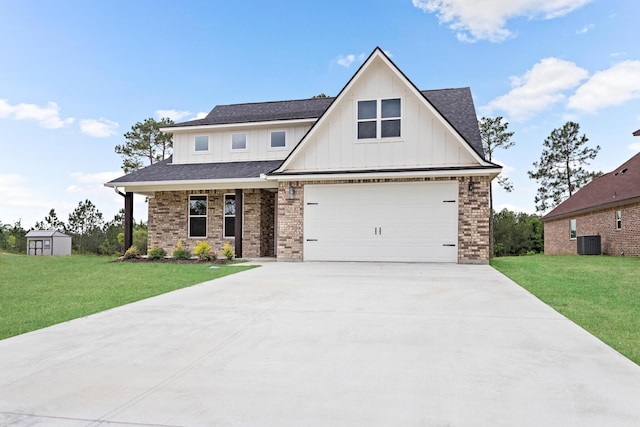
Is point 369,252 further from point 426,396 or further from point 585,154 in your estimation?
point 585,154

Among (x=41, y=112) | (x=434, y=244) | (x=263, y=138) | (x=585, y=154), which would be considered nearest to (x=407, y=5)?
(x=263, y=138)

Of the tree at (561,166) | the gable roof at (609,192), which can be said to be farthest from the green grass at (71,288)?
the tree at (561,166)

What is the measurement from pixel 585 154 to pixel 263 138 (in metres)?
32.0

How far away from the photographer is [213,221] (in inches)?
669

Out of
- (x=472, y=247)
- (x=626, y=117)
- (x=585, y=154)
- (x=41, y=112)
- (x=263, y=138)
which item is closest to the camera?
(x=472, y=247)

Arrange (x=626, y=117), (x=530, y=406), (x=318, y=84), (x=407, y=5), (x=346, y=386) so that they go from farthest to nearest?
(x=318, y=84)
(x=626, y=117)
(x=407, y=5)
(x=346, y=386)
(x=530, y=406)

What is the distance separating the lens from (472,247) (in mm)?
12812

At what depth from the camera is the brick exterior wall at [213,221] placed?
53.9 ft

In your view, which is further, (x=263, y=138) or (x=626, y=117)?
(x=626, y=117)

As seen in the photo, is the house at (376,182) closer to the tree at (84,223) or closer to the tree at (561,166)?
the tree at (84,223)

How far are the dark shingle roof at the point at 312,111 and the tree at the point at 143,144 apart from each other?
12803 mm

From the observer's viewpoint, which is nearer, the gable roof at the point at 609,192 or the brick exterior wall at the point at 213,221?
the brick exterior wall at the point at 213,221

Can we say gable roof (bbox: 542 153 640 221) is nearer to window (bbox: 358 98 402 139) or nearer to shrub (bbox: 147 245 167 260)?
window (bbox: 358 98 402 139)

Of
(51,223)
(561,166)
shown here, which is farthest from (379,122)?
(561,166)
